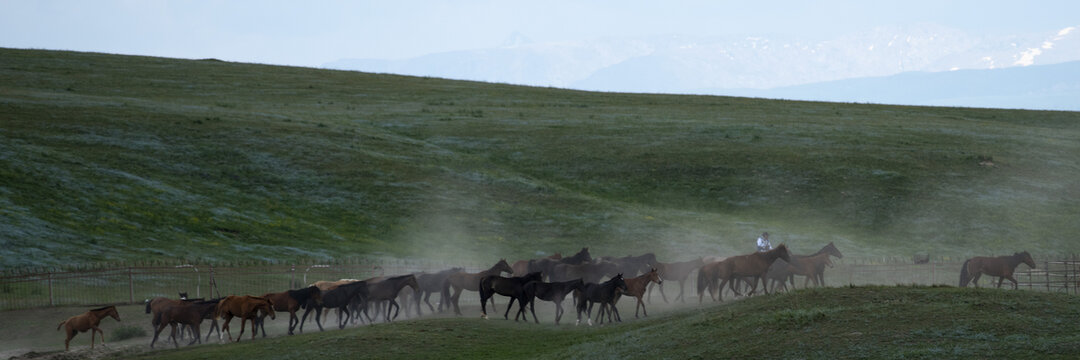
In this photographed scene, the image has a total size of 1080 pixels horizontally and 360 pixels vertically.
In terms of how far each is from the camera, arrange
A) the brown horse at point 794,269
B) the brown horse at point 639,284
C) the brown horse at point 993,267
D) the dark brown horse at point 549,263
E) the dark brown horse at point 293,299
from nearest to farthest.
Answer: the brown horse at point 639,284
the dark brown horse at point 293,299
the brown horse at point 794,269
the brown horse at point 993,267
the dark brown horse at point 549,263

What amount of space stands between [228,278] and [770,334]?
24.9 m

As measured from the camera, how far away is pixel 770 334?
61.6ft

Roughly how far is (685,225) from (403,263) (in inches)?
675

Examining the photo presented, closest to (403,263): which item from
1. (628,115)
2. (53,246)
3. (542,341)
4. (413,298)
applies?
(413,298)

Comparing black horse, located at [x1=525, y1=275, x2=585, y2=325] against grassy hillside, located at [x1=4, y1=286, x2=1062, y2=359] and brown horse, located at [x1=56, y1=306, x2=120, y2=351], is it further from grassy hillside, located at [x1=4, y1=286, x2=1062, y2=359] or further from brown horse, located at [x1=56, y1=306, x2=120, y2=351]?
brown horse, located at [x1=56, y1=306, x2=120, y2=351]

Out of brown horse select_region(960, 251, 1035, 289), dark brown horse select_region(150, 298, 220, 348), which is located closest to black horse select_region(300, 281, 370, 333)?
dark brown horse select_region(150, 298, 220, 348)

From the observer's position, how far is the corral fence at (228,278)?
32.8m

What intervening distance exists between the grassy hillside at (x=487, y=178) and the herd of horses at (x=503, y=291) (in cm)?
1439

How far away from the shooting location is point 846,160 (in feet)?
215

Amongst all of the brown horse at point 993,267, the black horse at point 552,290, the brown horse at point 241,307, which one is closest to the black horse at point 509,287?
the black horse at point 552,290

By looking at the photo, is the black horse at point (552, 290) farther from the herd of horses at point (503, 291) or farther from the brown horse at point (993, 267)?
the brown horse at point (993, 267)

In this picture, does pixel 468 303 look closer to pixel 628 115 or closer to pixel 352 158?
pixel 352 158

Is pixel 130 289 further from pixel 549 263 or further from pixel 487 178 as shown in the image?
pixel 487 178

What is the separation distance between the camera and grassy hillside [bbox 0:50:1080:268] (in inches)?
1882
